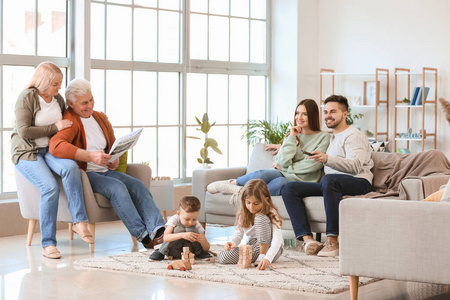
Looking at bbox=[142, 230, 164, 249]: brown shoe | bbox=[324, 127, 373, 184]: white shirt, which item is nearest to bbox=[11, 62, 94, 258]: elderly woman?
bbox=[142, 230, 164, 249]: brown shoe

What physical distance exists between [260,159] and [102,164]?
4.53 feet

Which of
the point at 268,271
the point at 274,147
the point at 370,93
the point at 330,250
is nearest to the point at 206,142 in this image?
the point at 274,147

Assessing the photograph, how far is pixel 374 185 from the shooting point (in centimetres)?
507

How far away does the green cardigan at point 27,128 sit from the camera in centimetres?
490

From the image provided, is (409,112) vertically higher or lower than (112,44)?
lower

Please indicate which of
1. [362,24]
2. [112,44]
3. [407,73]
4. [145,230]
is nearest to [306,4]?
[362,24]

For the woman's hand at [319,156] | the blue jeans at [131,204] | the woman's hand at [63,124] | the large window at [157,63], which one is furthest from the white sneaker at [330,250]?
the large window at [157,63]

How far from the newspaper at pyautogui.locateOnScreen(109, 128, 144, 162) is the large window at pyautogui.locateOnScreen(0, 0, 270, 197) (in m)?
1.35

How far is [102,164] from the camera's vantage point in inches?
198

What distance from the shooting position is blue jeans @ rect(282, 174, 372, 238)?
15.6ft

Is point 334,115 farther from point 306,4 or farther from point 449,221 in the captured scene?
point 306,4

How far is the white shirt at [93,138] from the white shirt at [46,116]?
227 millimetres

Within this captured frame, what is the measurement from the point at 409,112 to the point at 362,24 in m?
1.13

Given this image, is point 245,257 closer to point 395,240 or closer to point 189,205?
point 189,205
